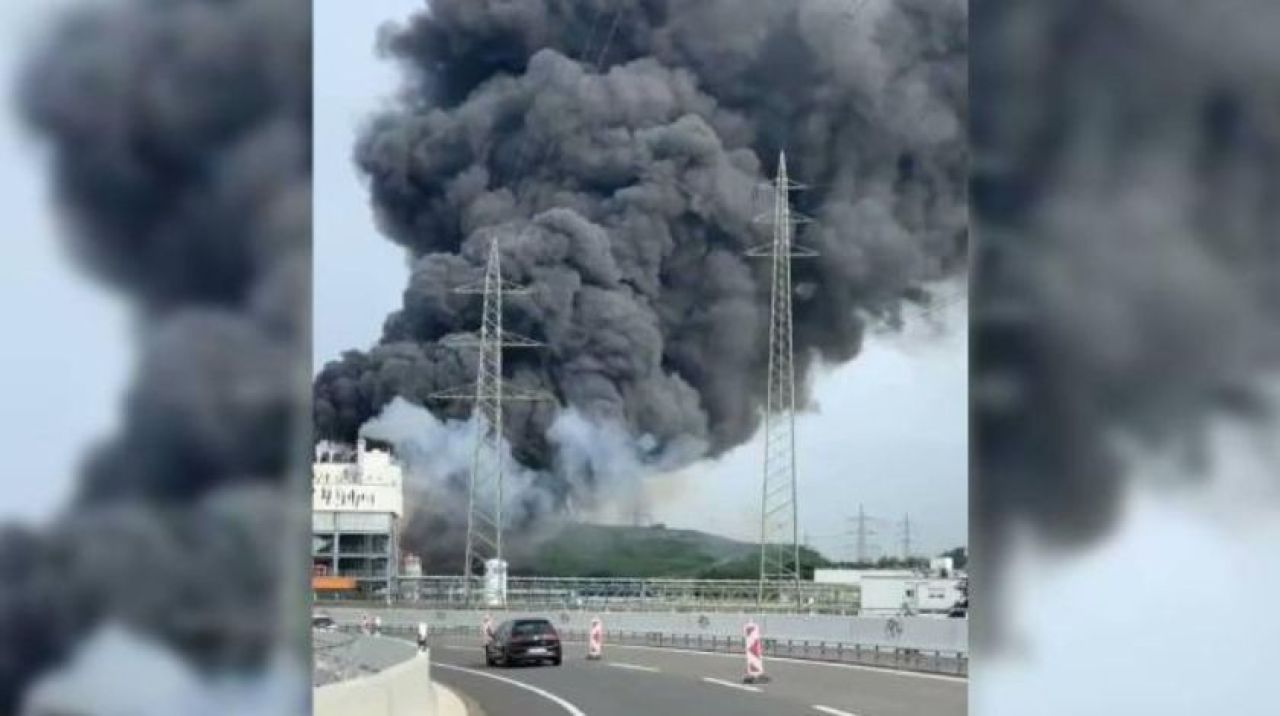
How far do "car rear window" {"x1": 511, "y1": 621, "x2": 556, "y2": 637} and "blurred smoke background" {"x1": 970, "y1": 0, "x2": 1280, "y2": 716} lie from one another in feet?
6.62

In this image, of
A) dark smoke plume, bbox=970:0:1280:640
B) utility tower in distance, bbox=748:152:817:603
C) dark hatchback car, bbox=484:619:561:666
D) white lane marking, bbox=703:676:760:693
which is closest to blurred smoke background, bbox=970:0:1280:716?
dark smoke plume, bbox=970:0:1280:640

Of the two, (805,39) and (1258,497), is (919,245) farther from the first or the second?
(1258,497)

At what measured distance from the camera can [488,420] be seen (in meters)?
4.43

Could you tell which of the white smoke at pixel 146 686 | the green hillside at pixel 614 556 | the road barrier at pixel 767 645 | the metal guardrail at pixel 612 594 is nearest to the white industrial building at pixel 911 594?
the road barrier at pixel 767 645

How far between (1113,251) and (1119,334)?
19 cm

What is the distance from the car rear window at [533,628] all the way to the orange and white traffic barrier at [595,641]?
0.16m

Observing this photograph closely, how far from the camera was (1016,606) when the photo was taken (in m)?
2.94

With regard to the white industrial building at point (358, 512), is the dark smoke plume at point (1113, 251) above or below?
above

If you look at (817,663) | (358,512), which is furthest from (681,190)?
(817,663)

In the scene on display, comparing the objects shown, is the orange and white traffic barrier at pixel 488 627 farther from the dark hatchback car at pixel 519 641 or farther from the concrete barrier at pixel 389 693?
the concrete barrier at pixel 389 693

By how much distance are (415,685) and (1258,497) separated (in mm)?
2718

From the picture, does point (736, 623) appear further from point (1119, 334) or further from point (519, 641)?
point (1119, 334)

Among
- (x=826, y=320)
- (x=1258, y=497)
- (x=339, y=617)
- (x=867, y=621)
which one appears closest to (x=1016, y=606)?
(x=1258, y=497)

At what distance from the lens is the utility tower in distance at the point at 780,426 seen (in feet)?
13.7
